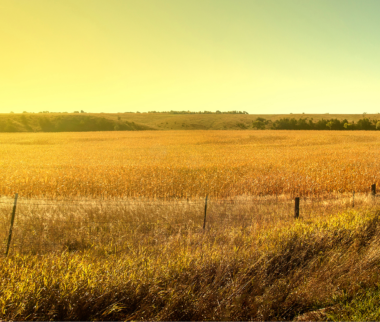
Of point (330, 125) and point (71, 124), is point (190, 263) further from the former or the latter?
point (71, 124)

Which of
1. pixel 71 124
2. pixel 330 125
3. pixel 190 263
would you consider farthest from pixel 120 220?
pixel 71 124

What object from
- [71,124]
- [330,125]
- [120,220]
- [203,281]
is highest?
[330,125]

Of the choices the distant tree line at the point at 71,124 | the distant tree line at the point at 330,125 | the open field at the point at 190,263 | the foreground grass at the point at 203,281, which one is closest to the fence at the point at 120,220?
the open field at the point at 190,263

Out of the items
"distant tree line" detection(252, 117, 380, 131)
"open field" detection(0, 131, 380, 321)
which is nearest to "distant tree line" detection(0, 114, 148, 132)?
"distant tree line" detection(252, 117, 380, 131)

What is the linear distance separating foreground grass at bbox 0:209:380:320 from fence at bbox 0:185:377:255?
64 cm

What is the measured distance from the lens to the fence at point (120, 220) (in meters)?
6.22

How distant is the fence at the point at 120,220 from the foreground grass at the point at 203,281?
64 centimetres

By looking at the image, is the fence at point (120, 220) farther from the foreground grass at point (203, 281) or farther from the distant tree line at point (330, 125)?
the distant tree line at point (330, 125)

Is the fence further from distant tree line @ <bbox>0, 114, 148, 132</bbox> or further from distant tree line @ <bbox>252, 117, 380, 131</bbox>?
distant tree line @ <bbox>0, 114, 148, 132</bbox>

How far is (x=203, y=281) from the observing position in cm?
461

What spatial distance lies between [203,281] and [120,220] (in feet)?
11.6

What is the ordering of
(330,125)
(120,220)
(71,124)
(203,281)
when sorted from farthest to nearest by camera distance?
(71,124) → (330,125) → (120,220) → (203,281)

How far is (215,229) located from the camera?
710cm

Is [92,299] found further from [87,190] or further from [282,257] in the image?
[87,190]
